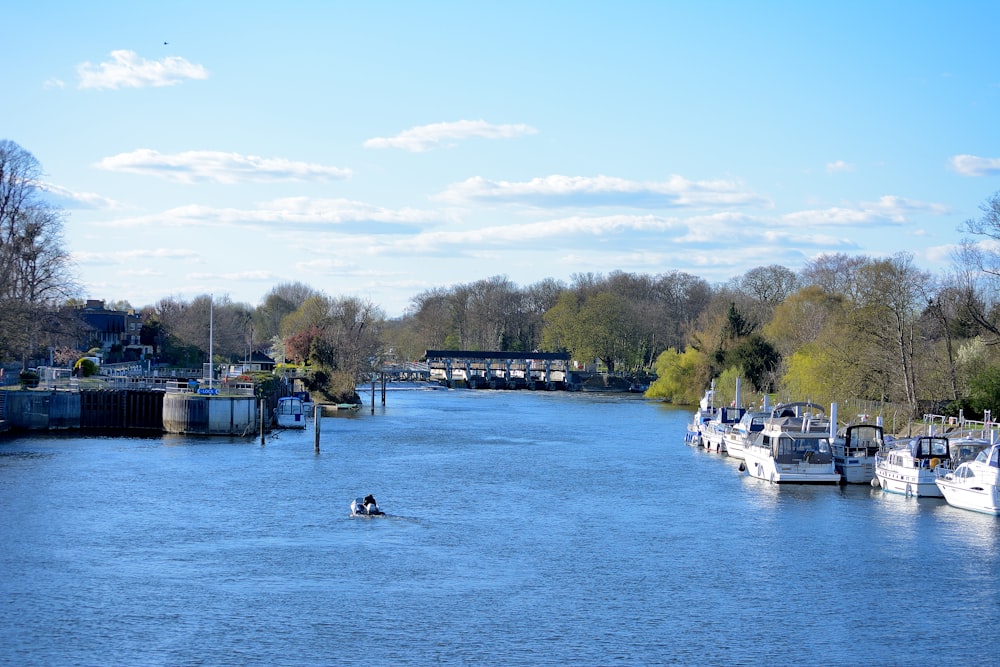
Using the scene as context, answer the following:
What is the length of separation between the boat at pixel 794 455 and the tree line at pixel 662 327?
11.4 m

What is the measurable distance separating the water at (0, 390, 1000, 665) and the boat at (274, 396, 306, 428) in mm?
21543

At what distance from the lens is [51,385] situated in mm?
77125

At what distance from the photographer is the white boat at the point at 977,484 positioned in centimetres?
4478

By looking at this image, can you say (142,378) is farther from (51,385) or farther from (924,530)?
(924,530)

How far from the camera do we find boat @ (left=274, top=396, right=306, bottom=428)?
82438 mm

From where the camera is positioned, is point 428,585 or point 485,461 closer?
point 428,585

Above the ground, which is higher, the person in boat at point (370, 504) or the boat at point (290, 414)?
the boat at point (290, 414)

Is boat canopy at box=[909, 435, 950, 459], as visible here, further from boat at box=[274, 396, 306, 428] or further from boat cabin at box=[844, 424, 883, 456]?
boat at box=[274, 396, 306, 428]

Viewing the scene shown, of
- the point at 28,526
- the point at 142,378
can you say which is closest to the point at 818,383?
the point at 142,378

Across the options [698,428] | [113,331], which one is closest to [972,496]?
[698,428]

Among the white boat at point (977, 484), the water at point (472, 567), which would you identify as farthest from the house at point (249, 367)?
the white boat at point (977, 484)

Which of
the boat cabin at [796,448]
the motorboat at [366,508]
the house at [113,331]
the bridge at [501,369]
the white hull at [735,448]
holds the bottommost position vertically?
the motorboat at [366,508]

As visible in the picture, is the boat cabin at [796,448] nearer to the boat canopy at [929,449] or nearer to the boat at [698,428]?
the boat canopy at [929,449]

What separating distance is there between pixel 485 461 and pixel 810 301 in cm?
5212
